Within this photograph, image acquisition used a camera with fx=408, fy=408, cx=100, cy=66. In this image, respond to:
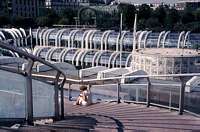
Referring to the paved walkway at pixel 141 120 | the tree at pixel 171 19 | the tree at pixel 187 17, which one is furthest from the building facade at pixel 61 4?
the paved walkway at pixel 141 120

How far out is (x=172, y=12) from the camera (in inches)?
2232

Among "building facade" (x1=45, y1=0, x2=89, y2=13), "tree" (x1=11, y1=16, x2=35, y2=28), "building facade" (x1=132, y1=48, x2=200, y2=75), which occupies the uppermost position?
"building facade" (x1=45, y1=0, x2=89, y2=13)

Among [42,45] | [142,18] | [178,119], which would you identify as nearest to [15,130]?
[178,119]

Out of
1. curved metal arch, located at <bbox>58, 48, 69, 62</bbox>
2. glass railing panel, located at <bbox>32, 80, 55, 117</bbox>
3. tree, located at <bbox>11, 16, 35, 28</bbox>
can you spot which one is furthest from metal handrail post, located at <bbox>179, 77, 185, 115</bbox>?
tree, located at <bbox>11, 16, 35, 28</bbox>

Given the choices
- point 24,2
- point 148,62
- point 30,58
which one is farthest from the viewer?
point 24,2

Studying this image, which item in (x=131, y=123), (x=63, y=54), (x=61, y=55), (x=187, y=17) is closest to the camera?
(x=131, y=123)

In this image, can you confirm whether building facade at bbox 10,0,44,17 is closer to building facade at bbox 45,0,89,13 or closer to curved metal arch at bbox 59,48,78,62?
building facade at bbox 45,0,89,13

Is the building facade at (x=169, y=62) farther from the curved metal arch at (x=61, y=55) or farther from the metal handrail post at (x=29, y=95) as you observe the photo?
the metal handrail post at (x=29, y=95)

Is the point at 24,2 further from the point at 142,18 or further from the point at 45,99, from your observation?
the point at 45,99

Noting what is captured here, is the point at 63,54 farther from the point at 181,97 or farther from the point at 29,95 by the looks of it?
the point at 29,95

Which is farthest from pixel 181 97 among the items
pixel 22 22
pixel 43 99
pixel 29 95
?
pixel 22 22

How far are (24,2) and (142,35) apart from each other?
54767 mm

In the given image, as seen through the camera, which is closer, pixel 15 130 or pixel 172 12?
pixel 15 130

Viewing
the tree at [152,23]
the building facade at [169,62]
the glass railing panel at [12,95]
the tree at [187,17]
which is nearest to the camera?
the glass railing panel at [12,95]
